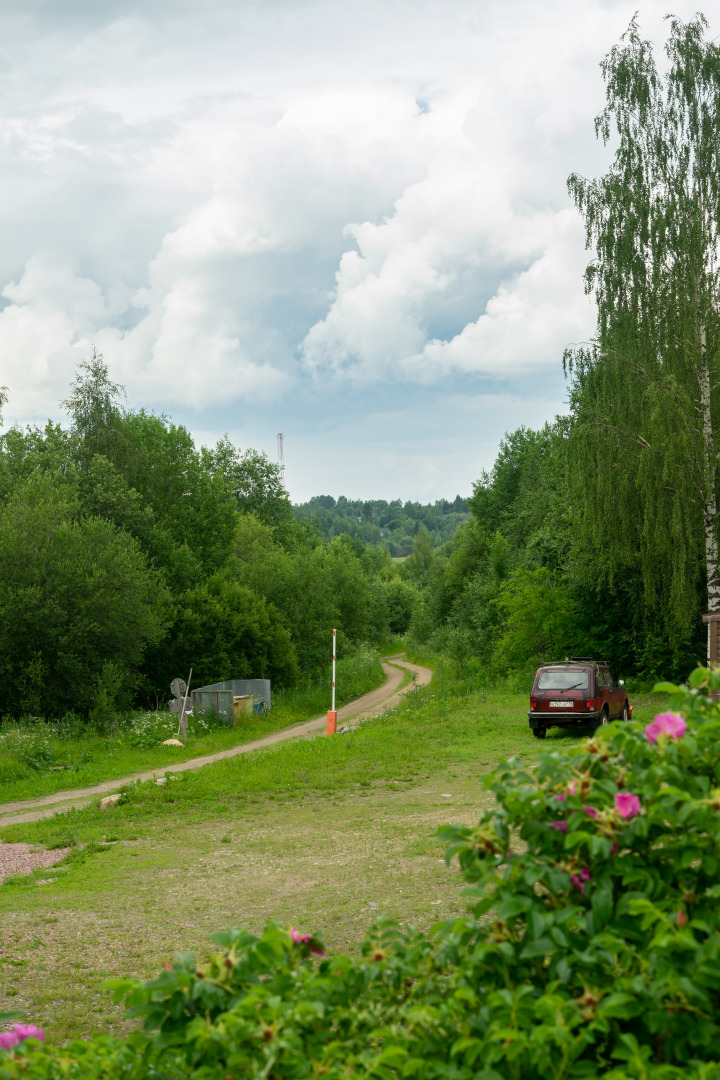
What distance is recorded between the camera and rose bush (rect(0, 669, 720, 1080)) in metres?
2.01

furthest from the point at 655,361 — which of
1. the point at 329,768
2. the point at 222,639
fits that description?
the point at 222,639

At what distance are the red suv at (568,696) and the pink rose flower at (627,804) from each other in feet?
51.0

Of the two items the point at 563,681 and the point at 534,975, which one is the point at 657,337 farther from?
the point at 534,975

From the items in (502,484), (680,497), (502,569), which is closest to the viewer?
(680,497)

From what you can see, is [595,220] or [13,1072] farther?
[595,220]

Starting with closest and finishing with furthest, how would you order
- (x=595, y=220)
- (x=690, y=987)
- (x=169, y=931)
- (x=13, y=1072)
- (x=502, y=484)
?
(x=690, y=987) → (x=13, y=1072) → (x=169, y=931) → (x=595, y=220) → (x=502, y=484)

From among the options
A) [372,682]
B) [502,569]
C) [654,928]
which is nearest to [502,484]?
[502,569]

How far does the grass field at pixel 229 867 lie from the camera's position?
637 centimetres

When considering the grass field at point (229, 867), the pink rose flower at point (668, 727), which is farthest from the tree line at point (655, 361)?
the pink rose flower at point (668, 727)

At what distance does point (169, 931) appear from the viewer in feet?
22.8

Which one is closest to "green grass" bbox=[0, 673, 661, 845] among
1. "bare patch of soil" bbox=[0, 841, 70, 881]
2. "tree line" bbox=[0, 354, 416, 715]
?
"bare patch of soil" bbox=[0, 841, 70, 881]

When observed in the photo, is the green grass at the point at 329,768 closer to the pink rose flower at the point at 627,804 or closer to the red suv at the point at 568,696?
the red suv at the point at 568,696

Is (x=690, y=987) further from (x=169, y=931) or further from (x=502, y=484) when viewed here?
(x=502, y=484)

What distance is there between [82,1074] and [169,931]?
5.19 m
